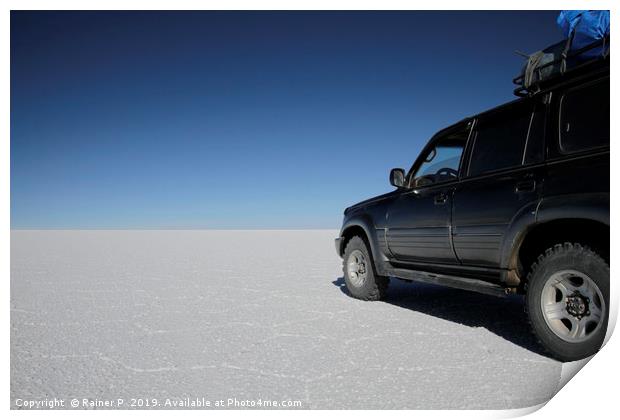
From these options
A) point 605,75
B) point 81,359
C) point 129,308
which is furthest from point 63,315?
point 605,75

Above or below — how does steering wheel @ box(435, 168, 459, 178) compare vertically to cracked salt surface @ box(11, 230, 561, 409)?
above

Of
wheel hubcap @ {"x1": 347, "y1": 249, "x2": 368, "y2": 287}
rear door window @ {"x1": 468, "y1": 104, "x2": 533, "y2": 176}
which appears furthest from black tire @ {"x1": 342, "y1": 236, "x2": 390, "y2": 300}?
rear door window @ {"x1": 468, "y1": 104, "x2": 533, "y2": 176}

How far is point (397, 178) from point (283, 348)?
6.78 ft

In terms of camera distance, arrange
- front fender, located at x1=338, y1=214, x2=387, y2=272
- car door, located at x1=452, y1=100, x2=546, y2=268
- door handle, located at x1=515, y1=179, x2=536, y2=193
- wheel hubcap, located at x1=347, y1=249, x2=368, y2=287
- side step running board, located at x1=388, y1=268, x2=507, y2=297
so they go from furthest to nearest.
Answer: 1. wheel hubcap, located at x1=347, y1=249, x2=368, y2=287
2. front fender, located at x1=338, y1=214, x2=387, y2=272
3. side step running board, located at x1=388, y1=268, x2=507, y2=297
4. car door, located at x1=452, y1=100, x2=546, y2=268
5. door handle, located at x1=515, y1=179, x2=536, y2=193

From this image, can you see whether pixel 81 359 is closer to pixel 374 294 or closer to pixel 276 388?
pixel 276 388

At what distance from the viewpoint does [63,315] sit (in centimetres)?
437

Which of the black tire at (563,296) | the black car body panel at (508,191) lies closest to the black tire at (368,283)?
the black car body panel at (508,191)

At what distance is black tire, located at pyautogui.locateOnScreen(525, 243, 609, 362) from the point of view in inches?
95.0

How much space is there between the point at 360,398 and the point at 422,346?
1.03 metres

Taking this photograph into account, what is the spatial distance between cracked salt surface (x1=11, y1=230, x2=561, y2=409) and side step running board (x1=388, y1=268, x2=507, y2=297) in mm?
370

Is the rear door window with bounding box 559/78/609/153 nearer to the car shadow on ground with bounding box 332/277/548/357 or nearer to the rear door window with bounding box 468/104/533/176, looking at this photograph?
the rear door window with bounding box 468/104/533/176

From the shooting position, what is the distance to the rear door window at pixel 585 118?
8.43 feet

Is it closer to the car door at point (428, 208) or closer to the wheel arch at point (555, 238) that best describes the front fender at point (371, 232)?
the car door at point (428, 208)
